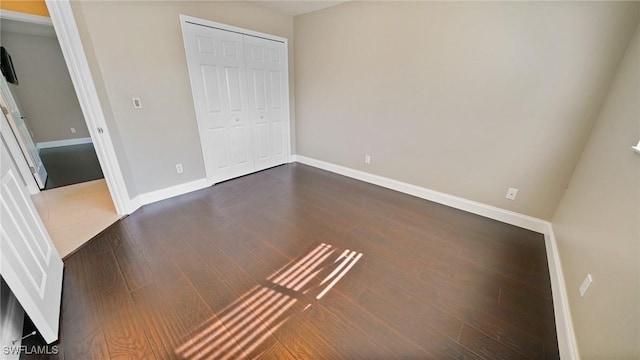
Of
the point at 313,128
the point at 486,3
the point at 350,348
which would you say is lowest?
the point at 350,348

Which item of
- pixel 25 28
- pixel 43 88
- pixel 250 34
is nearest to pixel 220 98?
pixel 250 34

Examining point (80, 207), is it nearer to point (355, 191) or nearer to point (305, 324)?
point (305, 324)

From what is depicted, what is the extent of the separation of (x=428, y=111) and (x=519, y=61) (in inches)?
34.6

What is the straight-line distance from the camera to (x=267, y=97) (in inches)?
143

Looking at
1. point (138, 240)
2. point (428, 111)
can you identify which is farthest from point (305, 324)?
point (428, 111)

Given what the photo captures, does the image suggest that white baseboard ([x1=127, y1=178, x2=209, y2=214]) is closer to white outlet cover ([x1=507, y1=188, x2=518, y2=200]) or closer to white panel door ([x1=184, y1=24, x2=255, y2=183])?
white panel door ([x1=184, y1=24, x2=255, y2=183])

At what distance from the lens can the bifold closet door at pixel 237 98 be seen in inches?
110

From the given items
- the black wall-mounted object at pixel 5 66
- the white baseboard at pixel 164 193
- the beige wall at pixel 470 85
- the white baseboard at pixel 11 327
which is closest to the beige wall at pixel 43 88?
the black wall-mounted object at pixel 5 66

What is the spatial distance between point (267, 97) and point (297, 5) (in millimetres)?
1307

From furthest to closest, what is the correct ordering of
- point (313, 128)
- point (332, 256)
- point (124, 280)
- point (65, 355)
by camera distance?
point (313, 128), point (332, 256), point (124, 280), point (65, 355)

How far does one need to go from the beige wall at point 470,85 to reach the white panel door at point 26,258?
3231mm

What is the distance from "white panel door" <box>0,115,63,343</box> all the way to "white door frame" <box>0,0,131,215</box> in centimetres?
92

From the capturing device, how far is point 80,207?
2.62 metres

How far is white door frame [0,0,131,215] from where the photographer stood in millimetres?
1831
